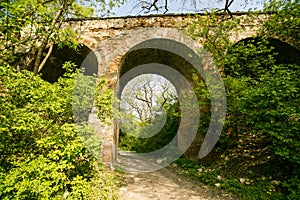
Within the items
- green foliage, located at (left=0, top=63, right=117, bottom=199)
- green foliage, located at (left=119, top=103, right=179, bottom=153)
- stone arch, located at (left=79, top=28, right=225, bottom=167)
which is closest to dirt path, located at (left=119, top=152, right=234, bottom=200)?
green foliage, located at (left=0, top=63, right=117, bottom=199)

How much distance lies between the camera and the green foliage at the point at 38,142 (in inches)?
107

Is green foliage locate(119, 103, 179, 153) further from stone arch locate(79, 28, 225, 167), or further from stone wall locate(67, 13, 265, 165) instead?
stone arch locate(79, 28, 225, 167)

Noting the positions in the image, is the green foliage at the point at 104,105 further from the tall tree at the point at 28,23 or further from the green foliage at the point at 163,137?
the green foliage at the point at 163,137

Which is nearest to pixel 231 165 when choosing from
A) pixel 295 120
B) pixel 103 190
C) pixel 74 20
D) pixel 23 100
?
pixel 295 120

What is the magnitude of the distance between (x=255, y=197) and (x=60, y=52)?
290 inches

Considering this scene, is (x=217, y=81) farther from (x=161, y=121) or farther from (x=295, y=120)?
(x=161, y=121)

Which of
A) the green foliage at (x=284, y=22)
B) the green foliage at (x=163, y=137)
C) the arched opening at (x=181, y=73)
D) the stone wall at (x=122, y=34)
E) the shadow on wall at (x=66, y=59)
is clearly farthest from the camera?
the green foliage at (x=163, y=137)

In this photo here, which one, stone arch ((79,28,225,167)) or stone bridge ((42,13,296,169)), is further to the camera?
stone bridge ((42,13,296,169))

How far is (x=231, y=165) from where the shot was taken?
508 centimetres

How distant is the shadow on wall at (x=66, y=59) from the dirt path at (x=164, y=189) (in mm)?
4194

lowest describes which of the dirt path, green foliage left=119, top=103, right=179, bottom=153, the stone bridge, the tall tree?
the dirt path

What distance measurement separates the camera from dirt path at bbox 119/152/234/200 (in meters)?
3.77

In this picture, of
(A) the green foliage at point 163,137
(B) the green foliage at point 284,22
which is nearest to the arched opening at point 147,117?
(A) the green foliage at point 163,137

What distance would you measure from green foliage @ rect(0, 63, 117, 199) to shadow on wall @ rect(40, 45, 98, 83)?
3.56m
